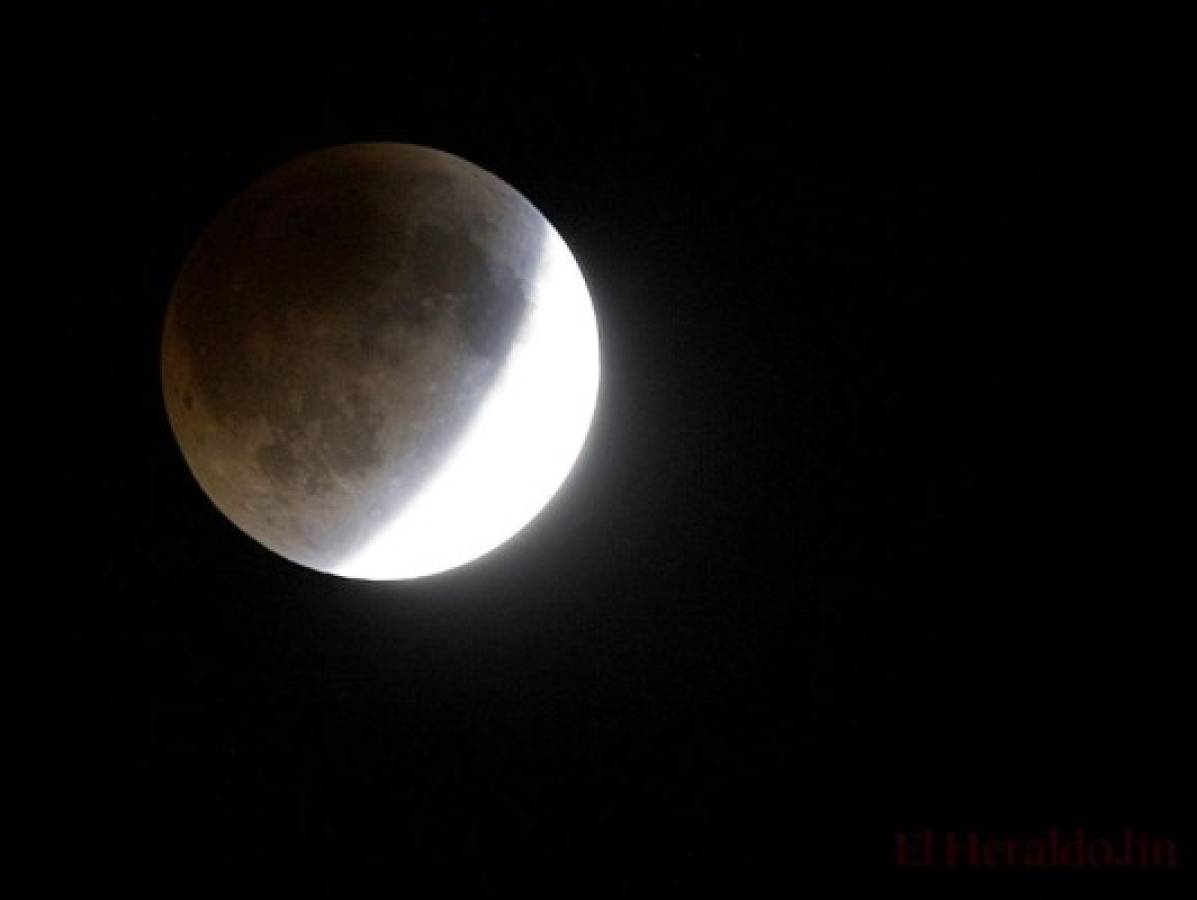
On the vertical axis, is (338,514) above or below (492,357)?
below

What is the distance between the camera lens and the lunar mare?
7.76 ft

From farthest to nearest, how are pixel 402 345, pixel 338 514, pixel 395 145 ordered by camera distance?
pixel 395 145, pixel 338 514, pixel 402 345

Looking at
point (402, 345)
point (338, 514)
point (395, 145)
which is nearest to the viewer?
point (402, 345)

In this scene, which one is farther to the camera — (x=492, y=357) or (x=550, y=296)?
(x=550, y=296)

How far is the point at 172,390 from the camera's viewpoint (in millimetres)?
2668

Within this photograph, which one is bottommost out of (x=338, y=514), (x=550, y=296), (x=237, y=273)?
(x=338, y=514)

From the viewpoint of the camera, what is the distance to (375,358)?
7.71 ft

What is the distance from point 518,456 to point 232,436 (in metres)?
0.65

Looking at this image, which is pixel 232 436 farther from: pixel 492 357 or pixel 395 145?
pixel 395 145

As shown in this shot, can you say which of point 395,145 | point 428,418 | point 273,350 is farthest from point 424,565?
point 395,145

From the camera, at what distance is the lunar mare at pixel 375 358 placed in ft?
7.76

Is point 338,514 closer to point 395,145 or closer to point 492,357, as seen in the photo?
point 492,357

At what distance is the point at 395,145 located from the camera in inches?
106

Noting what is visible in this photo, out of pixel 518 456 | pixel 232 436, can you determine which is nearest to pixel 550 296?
pixel 518 456
